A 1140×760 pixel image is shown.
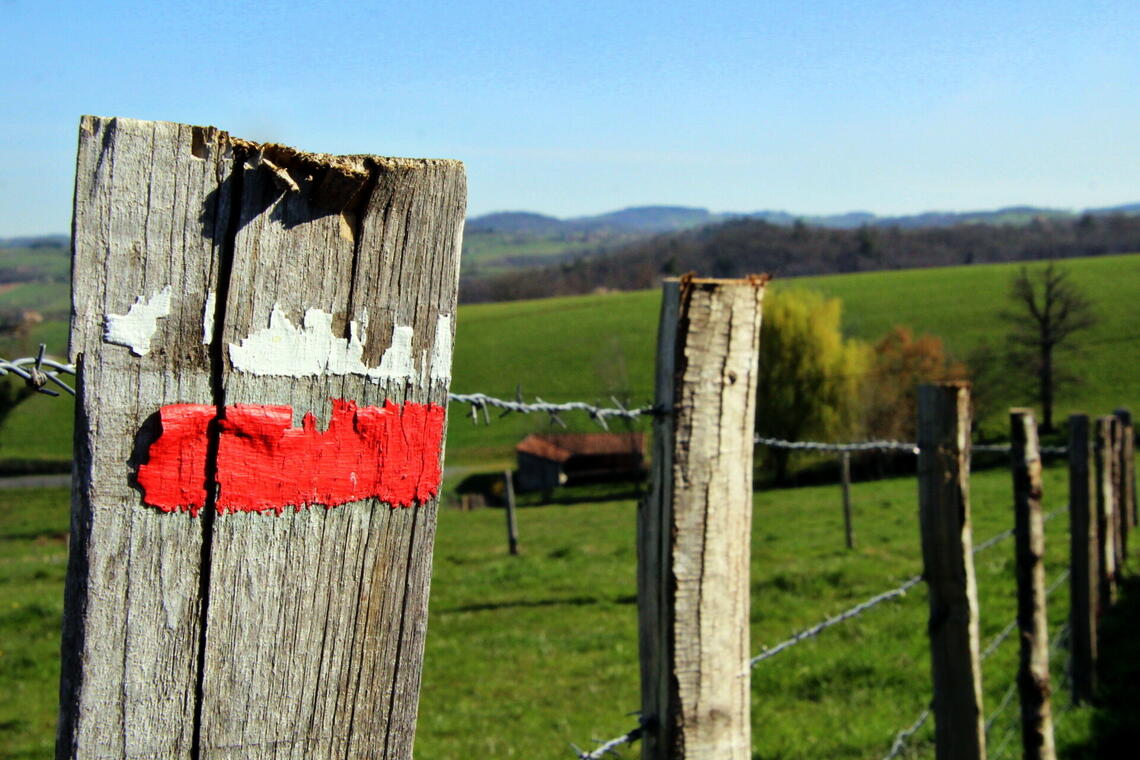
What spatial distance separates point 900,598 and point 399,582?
26.7ft

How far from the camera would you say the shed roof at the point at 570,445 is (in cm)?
4262

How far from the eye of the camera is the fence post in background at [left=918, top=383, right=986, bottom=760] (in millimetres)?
2902

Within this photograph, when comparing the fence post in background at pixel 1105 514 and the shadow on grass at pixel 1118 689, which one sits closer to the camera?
the shadow on grass at pixel 1118 689

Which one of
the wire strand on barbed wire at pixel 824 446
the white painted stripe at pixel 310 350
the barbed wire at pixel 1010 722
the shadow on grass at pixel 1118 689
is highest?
the white painted stripe at pixel 310 350

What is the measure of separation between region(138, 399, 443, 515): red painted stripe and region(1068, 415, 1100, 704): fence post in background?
467 centimetres

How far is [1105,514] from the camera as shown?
6227mm

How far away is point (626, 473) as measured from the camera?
42.9 m

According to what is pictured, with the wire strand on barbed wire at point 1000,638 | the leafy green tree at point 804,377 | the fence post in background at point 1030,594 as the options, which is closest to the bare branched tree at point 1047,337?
the leafy green tree at point 804,377

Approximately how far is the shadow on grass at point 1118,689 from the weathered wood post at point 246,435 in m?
4.33

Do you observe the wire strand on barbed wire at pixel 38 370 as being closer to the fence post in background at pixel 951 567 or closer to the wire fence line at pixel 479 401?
the wire fence line at pixel 479 401

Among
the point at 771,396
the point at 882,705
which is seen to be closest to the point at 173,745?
the point at 882,705

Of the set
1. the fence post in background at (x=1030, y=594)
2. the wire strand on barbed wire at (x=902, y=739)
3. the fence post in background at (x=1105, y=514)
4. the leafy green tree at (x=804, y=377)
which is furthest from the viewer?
the leafy green tree at (x=804, y=377)

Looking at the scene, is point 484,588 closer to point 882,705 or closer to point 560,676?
point 560,676

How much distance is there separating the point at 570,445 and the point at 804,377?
11.7 metres
